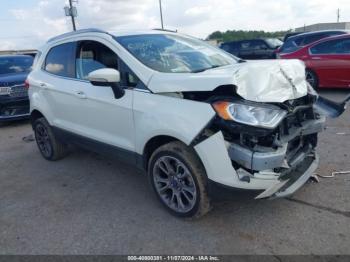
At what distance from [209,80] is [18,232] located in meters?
2.39

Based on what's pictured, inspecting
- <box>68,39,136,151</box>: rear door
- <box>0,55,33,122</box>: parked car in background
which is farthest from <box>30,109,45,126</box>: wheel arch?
<box>0,55,33,122</box>: parked car in background

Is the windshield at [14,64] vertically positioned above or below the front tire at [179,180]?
above

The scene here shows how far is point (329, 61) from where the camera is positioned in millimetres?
8828

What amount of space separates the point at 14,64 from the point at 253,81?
8.24 meters

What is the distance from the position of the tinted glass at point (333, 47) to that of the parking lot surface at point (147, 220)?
493 centimetres

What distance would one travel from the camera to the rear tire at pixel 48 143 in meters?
5.23

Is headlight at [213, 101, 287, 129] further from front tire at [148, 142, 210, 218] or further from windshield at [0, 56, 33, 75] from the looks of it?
windshield at [0, 56, 33, 75]

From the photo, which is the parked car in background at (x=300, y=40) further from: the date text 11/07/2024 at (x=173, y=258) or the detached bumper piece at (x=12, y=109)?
the date text 11/07/2024 at (x=173, y=258)

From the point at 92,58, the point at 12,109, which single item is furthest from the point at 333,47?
the point at 12,109

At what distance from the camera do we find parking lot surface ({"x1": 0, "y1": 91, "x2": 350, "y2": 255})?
9.65ft

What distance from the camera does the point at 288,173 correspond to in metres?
3.13

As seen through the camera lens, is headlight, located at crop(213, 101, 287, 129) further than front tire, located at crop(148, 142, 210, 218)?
No

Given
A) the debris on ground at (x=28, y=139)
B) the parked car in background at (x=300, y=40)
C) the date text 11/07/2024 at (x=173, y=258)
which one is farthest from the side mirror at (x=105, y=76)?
the parked car in background at (x=300, y=40)

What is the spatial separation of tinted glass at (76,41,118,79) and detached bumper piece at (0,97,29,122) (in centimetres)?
442
